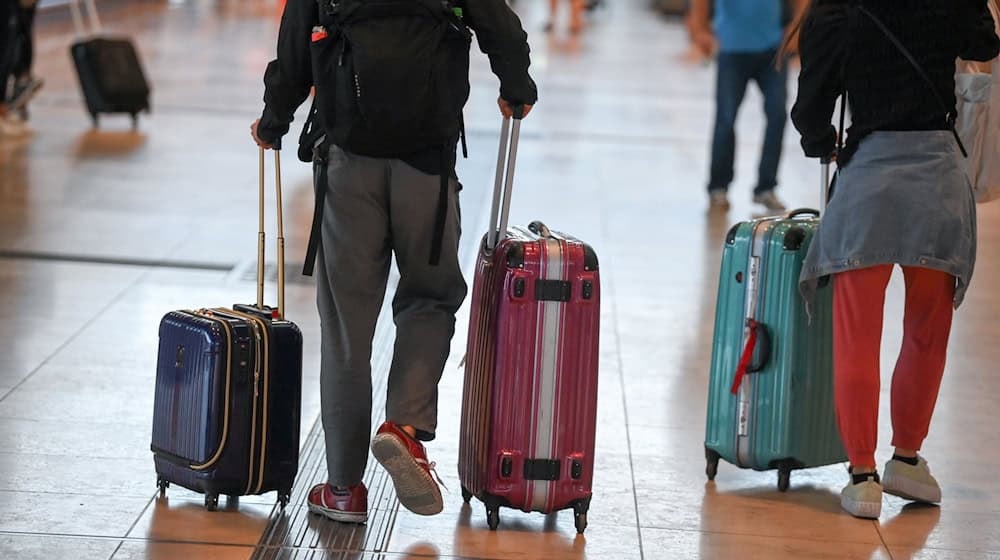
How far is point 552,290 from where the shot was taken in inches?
137

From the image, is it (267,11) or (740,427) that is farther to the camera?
(267,11)

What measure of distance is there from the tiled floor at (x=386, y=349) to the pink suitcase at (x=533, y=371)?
14 cm

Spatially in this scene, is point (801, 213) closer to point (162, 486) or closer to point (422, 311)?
point (422, 311)

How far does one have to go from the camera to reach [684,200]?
8891mm

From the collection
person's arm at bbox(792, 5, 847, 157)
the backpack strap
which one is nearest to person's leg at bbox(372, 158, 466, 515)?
person's arm at bbox(792, 5, 847, 157)

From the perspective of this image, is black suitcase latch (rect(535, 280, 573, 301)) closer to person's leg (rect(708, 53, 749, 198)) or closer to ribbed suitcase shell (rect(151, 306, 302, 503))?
ribbed suitcase shell (rect(151, 306, 302, 503))

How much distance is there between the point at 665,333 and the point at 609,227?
212 centimetres

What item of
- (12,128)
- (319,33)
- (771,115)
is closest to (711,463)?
(319,33)

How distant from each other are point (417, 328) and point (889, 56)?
135 centimetres

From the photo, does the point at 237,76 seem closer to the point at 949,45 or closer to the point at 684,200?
the point at 684,200

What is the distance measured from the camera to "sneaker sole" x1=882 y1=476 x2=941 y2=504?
394 cm

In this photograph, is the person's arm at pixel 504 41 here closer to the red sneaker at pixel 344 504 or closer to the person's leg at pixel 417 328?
the person's leg at pixel 417 328

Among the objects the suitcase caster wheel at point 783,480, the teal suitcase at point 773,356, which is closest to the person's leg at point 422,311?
the teal suitcase at point 773,356

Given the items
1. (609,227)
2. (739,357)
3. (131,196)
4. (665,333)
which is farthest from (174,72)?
(739,357)
